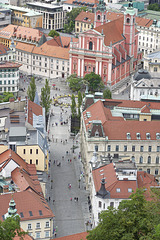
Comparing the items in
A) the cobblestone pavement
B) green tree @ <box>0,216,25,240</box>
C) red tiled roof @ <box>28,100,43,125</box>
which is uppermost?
green tree @ <box>0,216,25,240</box>

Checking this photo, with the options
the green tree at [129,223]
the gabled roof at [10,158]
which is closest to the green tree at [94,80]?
the gabled roof at [10,158]

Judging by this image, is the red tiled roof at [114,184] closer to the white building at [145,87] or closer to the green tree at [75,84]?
the white building at [145,87]

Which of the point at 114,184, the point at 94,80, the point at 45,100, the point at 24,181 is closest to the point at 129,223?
the point at 114,184

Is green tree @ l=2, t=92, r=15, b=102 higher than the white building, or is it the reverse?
the white building

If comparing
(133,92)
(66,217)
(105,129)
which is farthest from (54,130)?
(66,217)

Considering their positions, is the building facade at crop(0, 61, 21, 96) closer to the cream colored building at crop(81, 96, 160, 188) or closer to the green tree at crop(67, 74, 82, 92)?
the green tree at crop(67, 74, 82, 92)

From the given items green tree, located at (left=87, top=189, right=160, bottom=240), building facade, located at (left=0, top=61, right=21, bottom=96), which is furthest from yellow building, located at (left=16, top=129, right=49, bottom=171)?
building facade, located at (left=0, top=61, right=21, bottom=96)
